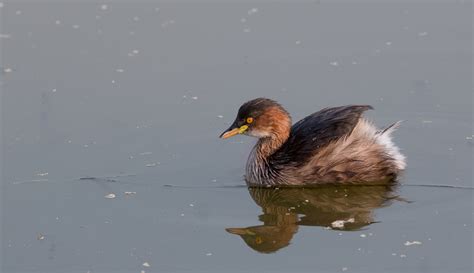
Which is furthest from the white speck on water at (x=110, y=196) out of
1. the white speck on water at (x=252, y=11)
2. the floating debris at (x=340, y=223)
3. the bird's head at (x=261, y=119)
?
the white speck on water at (x=252, y=11)

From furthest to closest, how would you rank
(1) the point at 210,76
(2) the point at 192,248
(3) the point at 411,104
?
1. (1) the point at 210,76
2. (3) the point at 411,104
3. (2) the point at 192,248

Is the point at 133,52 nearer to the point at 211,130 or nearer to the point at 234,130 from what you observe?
the point at 211,130

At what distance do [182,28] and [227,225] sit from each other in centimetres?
458

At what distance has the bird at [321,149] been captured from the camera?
7.76 m

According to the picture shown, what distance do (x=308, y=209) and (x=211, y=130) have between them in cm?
171

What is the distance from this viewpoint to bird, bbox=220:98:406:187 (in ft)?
25.5

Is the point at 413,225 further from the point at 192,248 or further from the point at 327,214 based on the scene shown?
the point at 192,248

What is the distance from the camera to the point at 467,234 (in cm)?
665

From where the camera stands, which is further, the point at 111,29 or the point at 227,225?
the point at 111,29

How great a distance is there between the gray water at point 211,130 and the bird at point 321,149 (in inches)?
5.2

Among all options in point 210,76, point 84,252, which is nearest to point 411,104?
point 210,76

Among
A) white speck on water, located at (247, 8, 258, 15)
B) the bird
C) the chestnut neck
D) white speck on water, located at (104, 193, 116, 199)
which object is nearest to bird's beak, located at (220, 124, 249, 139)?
the bird

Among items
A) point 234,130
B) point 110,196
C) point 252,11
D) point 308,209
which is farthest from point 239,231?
point 252,11

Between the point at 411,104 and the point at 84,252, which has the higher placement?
the point at 411,104
